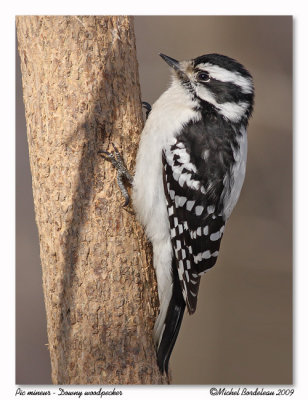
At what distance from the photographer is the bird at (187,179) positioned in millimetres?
2715

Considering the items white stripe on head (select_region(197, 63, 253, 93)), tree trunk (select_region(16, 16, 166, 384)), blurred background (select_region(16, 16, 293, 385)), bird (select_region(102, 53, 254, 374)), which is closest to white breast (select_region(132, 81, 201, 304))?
bird (select_region(102, 53, 254, 374))

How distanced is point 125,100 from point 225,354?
1709 millimetres

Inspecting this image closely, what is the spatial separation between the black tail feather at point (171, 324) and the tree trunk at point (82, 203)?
0.22 feet

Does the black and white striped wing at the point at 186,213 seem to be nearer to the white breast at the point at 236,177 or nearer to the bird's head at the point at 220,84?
the white breast at the point at 236,177

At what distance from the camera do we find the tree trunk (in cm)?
262

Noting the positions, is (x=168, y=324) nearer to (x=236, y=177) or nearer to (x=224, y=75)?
(x=236, y=177)

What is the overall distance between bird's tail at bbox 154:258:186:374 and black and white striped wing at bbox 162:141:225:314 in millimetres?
72

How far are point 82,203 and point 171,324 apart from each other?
775 millimetres

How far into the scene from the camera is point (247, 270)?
360 centimetres

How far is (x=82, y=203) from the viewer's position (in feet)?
8.57

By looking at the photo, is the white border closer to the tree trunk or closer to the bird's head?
the tree trunk

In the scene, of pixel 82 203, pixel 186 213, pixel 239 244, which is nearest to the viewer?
pixel 82 203
